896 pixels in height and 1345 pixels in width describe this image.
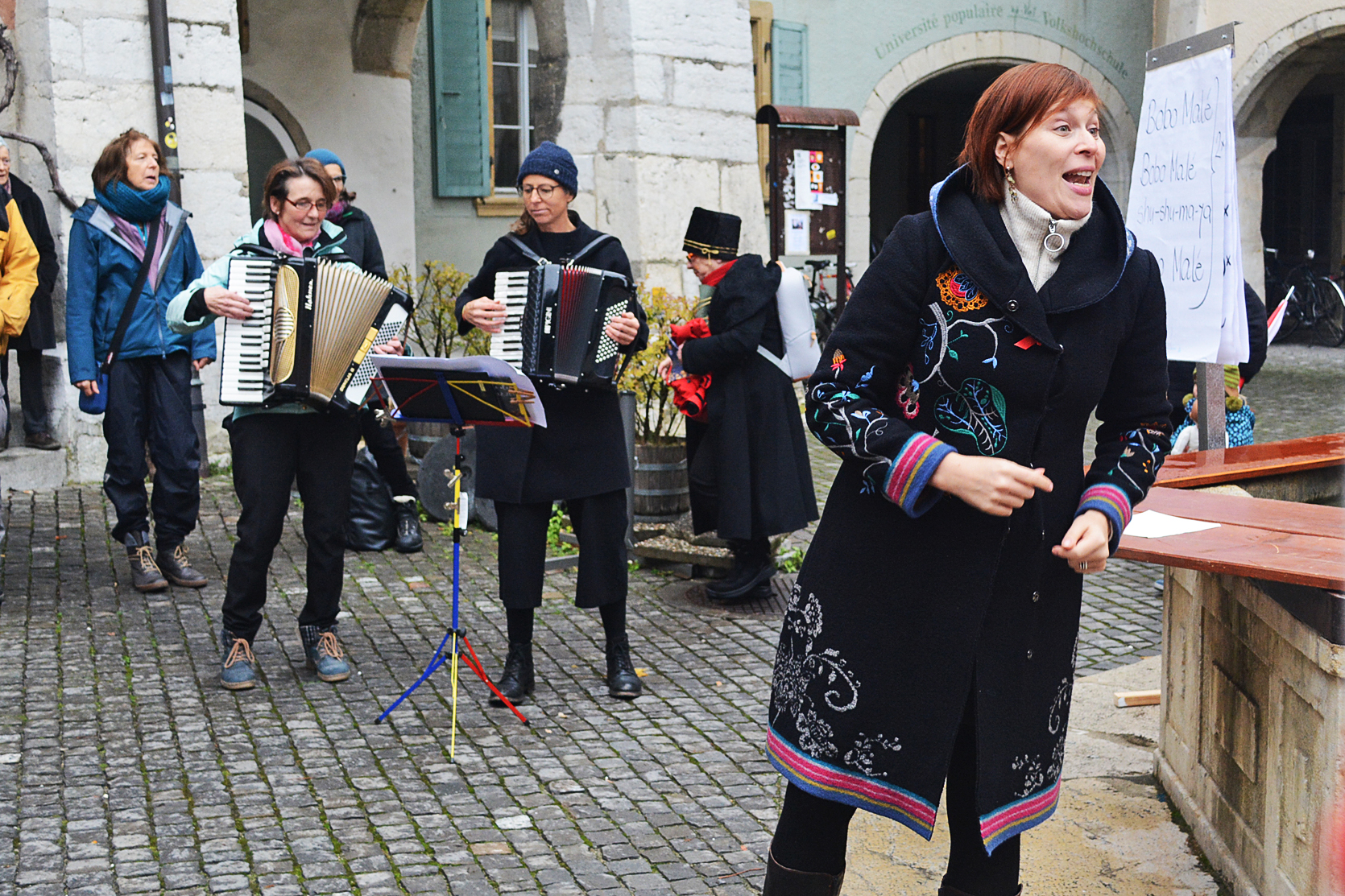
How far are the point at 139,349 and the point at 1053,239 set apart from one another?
4949 millimetres

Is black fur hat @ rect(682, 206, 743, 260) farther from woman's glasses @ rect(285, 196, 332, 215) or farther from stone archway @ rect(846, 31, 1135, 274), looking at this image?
stone archway @ rect(846, 31, 1135, 274)

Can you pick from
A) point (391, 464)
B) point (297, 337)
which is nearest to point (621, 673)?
point (297, 337)

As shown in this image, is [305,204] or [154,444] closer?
[305,204]

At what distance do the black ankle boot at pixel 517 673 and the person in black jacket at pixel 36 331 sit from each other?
4084 mm

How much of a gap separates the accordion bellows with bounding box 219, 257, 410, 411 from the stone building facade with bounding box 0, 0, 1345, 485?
425cm

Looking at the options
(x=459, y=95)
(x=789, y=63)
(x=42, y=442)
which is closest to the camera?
(x=42, y=442)

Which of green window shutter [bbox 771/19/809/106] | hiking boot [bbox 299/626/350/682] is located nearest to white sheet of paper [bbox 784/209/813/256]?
green window shutter [bbox 771/19/809/106]

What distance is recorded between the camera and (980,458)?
86.7 inches

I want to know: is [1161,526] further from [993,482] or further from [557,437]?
[557,437]

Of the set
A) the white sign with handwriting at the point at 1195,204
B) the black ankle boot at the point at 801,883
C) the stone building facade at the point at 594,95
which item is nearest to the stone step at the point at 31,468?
the stone building facade at the point at 594,95

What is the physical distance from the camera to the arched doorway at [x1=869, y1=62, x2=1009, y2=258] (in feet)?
70.7

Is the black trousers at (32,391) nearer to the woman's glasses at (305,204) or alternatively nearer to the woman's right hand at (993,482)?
the woman's glasses at (305,204)

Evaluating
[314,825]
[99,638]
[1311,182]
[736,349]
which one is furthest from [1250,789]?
[1311,182]

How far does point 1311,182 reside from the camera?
20859 mm
